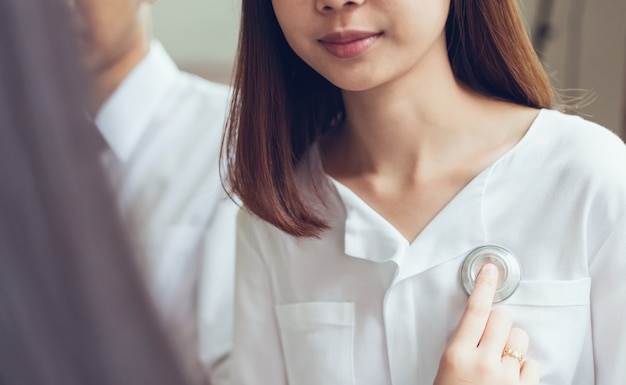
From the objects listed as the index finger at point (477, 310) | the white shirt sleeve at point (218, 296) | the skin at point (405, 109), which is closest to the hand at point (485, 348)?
the index finger at point (477, 310)

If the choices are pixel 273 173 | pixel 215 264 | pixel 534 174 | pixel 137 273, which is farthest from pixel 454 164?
pixel 137 273

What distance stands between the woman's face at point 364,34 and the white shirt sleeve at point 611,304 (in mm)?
274

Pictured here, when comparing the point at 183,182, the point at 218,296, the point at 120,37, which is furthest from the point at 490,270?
the point at 120,37

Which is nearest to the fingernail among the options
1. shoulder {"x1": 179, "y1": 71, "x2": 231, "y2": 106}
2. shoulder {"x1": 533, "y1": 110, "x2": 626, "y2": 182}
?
shoulder {"x1": 533, "y1": 110, "x2": 626, "y2": 182}

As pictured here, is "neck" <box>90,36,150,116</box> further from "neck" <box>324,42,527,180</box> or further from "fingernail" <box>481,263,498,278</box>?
"fingernail" <box>481,263,498,278</box>

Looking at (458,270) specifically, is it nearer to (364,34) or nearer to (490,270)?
(490,270)

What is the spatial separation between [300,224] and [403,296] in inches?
6.0

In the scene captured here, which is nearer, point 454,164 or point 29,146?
point 29,146

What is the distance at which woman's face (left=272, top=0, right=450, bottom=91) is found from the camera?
94 cm

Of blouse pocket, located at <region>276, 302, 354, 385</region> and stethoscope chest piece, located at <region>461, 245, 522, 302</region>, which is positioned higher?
stethoscope chest piece, located at <region>461, 245, 522, 302</region>

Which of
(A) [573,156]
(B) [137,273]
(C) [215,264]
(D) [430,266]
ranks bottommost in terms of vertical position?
(C) [215,264]

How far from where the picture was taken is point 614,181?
0.94 m

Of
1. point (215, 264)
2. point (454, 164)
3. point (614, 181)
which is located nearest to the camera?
point (614, 181)

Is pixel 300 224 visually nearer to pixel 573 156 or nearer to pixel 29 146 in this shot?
pixel 573 156
